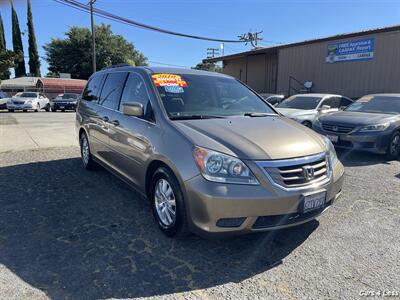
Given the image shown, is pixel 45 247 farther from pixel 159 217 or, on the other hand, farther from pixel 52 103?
pixel 52 103

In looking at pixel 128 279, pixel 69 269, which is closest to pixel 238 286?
pixel 128 279

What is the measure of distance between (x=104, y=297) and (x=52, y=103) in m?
26.8

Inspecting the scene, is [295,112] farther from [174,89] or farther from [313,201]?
[313,201]

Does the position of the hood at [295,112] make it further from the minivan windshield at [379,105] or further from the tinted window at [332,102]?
the minivan windshield at [379,105]

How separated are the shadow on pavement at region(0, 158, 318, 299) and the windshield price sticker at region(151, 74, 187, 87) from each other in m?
1.61

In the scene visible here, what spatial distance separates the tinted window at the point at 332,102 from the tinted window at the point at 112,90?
7.75m

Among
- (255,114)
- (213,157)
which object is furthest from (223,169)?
(255,114)

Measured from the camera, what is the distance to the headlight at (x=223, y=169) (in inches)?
113

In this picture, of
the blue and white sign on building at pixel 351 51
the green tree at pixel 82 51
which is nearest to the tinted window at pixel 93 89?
the blue and white sign on building at pixel 351 51

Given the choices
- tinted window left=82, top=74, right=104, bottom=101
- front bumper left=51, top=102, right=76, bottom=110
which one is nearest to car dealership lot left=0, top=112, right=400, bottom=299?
tinted window left=82, top=74, right=104, bottom=101

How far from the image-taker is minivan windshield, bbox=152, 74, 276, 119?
3848 millimetres

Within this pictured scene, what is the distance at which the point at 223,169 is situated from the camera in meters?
2.92

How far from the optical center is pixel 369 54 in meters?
16.3

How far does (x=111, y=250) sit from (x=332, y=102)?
32.2ft
